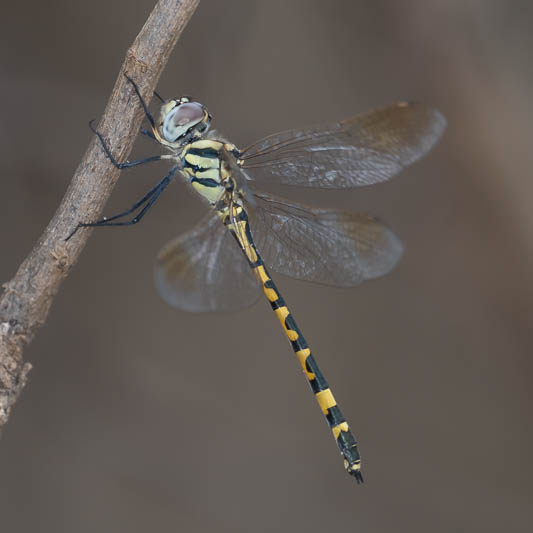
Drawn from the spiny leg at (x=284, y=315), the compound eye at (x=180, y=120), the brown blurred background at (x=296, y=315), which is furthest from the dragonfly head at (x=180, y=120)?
the brown blurred background at (x=296, y=315)

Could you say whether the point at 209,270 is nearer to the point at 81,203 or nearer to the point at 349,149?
the point at 349,149

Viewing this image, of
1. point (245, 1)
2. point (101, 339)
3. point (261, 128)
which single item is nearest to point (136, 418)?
point (101, 339)

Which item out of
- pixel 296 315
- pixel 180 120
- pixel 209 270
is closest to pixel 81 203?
pixel 180 120

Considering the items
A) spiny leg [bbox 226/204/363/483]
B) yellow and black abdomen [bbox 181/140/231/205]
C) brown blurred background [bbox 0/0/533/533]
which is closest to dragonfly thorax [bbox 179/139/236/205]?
yellow and black abdomen [bbox 181/140/231/205]

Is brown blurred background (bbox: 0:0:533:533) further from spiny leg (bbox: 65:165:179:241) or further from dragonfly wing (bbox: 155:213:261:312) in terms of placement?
spiny leg (bbox: 65:165:179:241)

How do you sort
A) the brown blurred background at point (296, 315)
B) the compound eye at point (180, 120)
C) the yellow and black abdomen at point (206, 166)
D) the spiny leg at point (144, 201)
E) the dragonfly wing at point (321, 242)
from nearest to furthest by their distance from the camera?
the spiny leg at point (144, 201)
the compound eye at point (180, 120)
the yellow and black abdomen at point (206, 166)
the dragonfly wing at point (321, 242)
the brown blurred background at point (296, 315)

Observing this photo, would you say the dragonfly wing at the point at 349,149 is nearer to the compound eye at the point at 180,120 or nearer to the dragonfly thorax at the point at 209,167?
the dragonfly thorax at the point at 209,167
